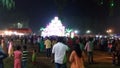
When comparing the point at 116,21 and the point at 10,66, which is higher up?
the point at 116,21

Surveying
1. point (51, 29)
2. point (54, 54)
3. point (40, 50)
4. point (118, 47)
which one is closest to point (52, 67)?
point (118, 47)

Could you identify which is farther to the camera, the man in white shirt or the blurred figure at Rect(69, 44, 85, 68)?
the man in white shirt

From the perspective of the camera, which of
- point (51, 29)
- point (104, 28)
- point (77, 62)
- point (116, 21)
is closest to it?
point (77, 62)

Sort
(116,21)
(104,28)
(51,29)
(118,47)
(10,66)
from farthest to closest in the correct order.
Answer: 1. (104,28)
2. (116,21)
3. (51,29)
4. (118,47)
5. (10,66)

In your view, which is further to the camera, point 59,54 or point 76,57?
point 59,54

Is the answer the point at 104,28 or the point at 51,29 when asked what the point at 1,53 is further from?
the point at 104,28

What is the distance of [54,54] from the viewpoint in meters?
13.7

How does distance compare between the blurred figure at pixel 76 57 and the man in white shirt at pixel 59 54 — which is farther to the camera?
the man in white shirt at pixel 59 54

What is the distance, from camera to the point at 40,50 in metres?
37.4

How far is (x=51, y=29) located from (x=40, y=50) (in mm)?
40834

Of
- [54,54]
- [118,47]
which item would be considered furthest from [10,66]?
[54,54]

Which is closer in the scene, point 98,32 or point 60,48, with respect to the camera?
point 60,48

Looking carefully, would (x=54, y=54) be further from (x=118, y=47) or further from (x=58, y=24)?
(x=58, y=24)

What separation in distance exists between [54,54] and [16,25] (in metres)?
132
